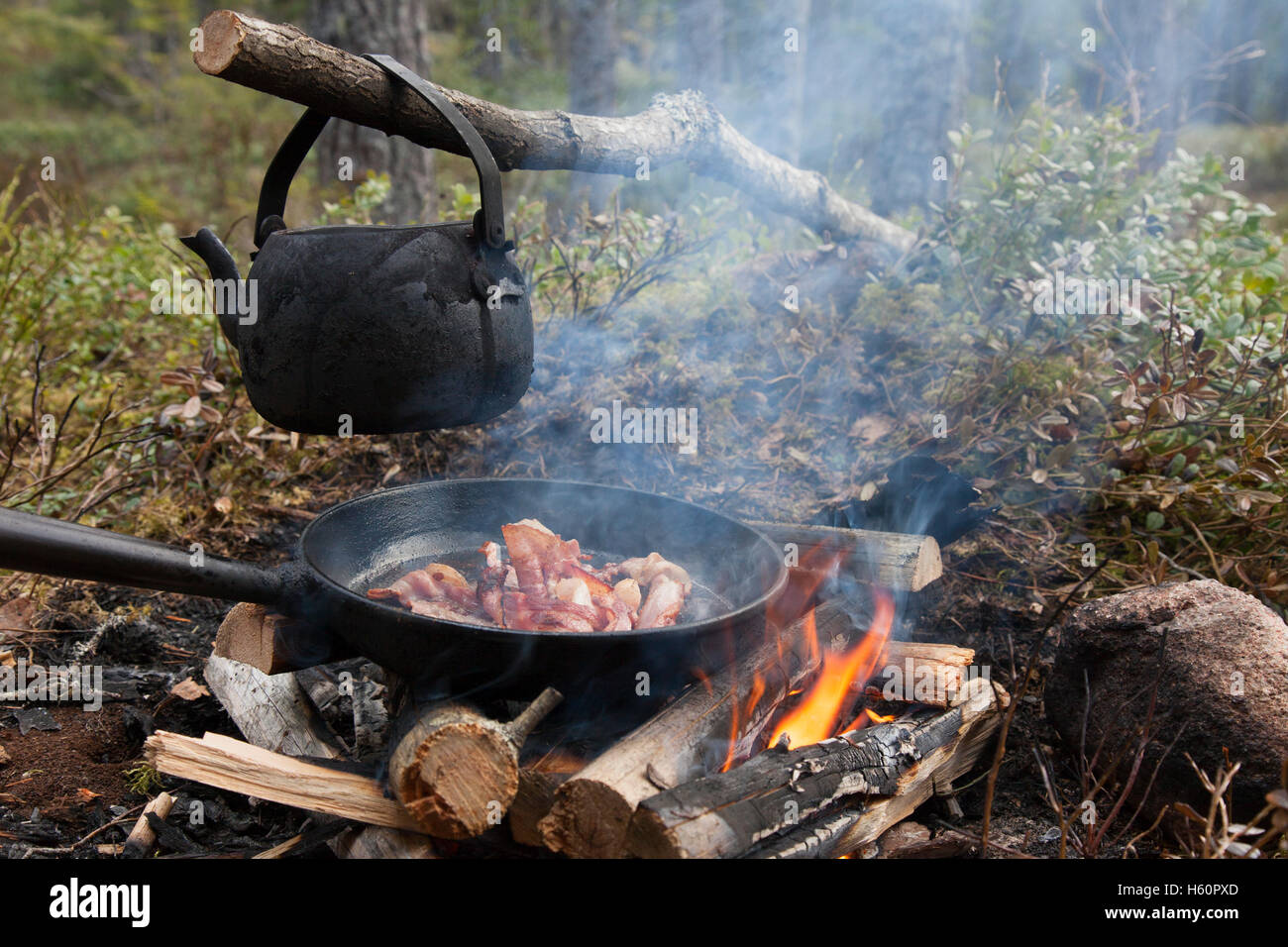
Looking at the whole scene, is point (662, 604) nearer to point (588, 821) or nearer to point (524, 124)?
point (588, 821)

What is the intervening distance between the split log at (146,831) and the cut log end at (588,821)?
123cm

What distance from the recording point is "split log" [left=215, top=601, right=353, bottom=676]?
A: 7.63 feet

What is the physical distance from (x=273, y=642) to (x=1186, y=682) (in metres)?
2.68

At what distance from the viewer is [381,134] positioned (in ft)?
21.4

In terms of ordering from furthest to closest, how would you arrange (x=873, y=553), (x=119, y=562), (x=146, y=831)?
(x=873, y=553)
(x=146, y=831)
(x=119, y=562)

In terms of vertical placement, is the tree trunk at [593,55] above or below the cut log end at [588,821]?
above

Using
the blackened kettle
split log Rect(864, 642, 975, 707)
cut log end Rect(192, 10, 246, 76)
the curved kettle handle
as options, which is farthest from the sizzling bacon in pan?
cut log end Rect(192, 10, 246, 76)

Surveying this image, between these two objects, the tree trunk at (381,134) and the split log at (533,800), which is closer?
the split log at (533,800)

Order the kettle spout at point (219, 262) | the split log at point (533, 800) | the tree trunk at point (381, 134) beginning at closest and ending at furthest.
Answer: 1. the split log at point (533, 800)
2. the kettle spout at point (219, 262)
3. the tree trunk at point (381, 134)

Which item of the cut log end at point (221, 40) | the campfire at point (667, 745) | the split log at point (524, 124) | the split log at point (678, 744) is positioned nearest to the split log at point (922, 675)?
the campfire at point (667, 745)

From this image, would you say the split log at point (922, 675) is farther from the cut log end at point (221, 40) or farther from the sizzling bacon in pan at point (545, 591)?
the cut log end at point (221, 40)

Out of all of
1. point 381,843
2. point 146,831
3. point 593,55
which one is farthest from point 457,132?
point 593,55

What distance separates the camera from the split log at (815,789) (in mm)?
1934
